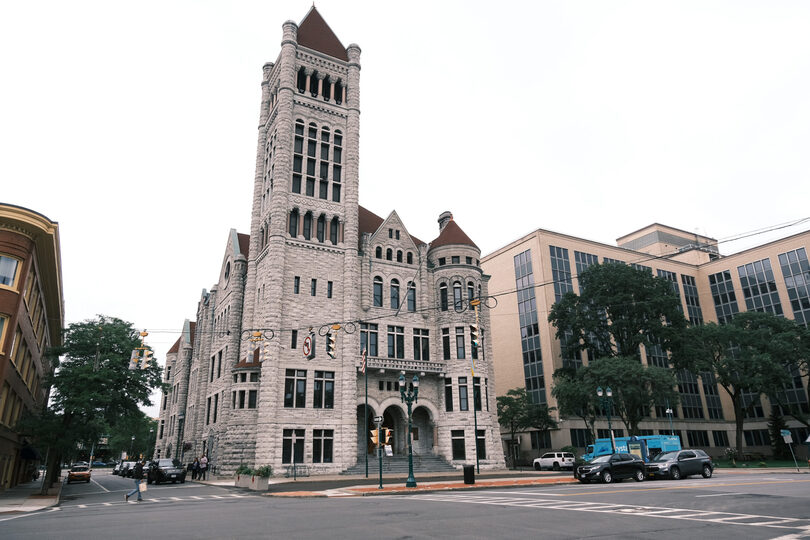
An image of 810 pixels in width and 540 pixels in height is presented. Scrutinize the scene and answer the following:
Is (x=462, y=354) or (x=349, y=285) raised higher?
(x=349, y=285)

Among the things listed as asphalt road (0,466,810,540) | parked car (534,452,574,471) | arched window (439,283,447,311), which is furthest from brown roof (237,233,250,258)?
asphalt road (0,466,810,540)

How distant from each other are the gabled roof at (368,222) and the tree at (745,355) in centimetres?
3000

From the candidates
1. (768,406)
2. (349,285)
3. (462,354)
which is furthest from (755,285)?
(349,285)

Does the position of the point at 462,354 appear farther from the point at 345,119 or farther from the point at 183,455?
the point at 183,455

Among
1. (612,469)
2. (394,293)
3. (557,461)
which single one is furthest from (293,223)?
(557,461)

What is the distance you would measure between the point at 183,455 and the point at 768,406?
71792mm

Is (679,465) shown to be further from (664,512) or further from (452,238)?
(452,238)

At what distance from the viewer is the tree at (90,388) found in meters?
31.4

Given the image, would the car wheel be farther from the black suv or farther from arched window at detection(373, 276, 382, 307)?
the black suv

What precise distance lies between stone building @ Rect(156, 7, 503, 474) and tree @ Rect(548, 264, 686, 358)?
11.9 m

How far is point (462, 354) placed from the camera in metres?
46.8

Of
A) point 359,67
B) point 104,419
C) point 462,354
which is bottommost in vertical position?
point 104,419

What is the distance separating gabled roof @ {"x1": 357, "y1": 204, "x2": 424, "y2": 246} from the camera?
50.6 metres

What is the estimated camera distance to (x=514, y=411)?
54531 mm
